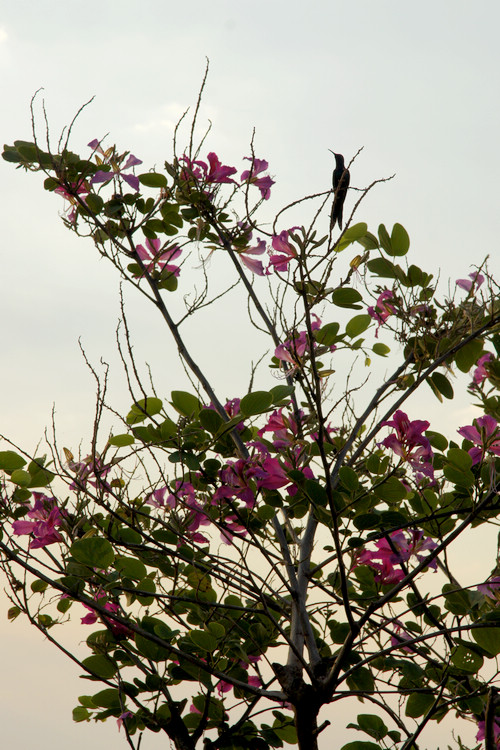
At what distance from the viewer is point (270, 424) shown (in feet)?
7.13

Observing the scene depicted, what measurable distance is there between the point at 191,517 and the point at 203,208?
117 cm

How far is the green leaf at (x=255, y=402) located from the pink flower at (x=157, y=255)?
0.96 m

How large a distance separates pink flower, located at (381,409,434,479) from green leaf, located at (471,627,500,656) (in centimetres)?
50

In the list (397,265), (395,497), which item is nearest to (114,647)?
(395,497)

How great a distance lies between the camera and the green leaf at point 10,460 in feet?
7.84

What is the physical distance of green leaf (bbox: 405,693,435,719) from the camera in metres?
2.39

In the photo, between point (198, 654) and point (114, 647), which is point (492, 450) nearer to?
point (198, 654)

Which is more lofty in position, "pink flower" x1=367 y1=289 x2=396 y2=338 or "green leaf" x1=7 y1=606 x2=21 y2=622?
"pink flower" x1=367 y1=289 x2=396 y2=338

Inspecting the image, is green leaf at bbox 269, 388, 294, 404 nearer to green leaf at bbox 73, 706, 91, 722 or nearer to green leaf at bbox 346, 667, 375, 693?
green leaf at bbox 346, 667, 375, 693

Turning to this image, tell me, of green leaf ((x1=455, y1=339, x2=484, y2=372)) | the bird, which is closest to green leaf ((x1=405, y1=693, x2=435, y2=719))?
green leaf ((x1=455, y1=339, x2=484, y2=372))

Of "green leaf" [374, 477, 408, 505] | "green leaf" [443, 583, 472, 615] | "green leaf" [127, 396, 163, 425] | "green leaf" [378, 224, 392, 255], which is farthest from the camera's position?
"green leaf" [378, 224, 392, 255]

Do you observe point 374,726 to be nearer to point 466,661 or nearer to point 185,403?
point 466,661

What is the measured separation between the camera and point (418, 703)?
7.86ft

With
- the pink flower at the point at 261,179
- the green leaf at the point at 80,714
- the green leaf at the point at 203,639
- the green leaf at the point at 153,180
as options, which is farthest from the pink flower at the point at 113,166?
the green leaf at the point at 80,714
